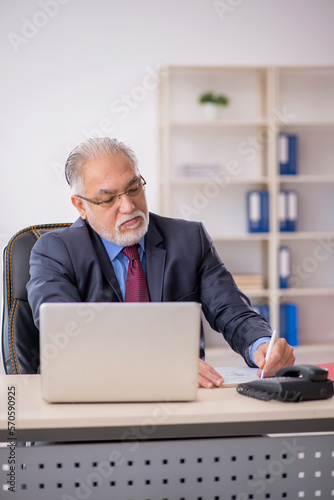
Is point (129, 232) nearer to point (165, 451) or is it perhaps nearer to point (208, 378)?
point (208, 378)

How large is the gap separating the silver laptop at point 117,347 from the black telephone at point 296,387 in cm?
16

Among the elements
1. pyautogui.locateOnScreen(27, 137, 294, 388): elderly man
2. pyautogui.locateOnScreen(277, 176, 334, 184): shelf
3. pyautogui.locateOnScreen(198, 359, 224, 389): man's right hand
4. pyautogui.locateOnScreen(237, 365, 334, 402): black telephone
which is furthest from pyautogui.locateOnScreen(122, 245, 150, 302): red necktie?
pyautogui.locateOnScreen(277, 176, 334, 184): shelf

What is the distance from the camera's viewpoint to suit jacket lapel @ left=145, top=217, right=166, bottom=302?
189cm

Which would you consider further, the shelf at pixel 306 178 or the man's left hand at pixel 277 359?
the shelf at pixel 306 178

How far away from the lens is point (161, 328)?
1.10 meters

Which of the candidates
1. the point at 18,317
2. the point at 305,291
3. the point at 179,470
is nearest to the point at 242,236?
the point at 305,291

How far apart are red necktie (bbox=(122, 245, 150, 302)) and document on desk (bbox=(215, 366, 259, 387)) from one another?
41 centimetres

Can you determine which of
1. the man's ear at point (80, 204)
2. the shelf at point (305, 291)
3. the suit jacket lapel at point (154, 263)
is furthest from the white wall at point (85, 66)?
the suit jacket lapel at point (154, 263)

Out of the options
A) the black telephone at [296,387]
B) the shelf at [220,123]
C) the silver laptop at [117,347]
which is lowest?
the black telephone at [296,387]

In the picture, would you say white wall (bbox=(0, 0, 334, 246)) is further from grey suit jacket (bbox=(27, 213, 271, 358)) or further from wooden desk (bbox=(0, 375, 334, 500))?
wooden desk (bbox=(0, 375, 334, 500))

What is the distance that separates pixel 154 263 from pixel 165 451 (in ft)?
2.94

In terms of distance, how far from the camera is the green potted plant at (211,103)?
169 inches

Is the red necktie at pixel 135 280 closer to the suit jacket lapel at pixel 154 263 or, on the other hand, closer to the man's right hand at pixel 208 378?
the suit jacket lapel at pixel 154 263

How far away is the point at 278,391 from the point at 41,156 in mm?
3445
